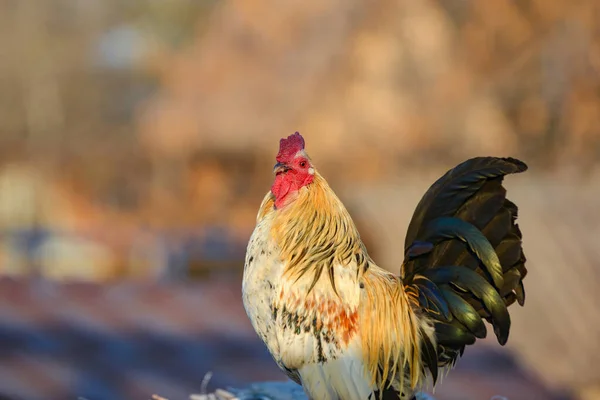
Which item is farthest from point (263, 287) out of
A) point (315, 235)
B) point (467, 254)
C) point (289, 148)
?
point (467, 254)

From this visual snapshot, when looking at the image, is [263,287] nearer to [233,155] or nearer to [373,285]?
[373,285]

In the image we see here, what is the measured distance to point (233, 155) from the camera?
44.1ft

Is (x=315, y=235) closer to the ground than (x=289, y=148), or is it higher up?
closer to the ground

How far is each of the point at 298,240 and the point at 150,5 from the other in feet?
56.9

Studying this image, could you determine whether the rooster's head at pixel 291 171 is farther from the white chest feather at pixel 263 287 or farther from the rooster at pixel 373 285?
the white chest feather at pixel 263 287

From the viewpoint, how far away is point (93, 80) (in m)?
16.8

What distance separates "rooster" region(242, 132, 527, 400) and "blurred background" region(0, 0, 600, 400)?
1798mm

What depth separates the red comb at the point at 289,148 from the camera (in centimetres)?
240

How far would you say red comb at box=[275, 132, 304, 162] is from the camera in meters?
2.40

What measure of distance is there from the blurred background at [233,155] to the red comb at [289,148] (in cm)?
198

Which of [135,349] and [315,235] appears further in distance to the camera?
[135,349]

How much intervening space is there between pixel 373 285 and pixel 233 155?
36.7 feet

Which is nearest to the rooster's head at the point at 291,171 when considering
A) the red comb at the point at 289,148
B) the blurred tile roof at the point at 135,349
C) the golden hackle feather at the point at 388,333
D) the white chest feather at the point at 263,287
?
the red comb at the point at 289,148

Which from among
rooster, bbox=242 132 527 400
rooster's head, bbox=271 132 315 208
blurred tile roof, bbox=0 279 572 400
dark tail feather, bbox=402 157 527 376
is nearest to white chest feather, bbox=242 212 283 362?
rooster, bbox=242 132 527 400
